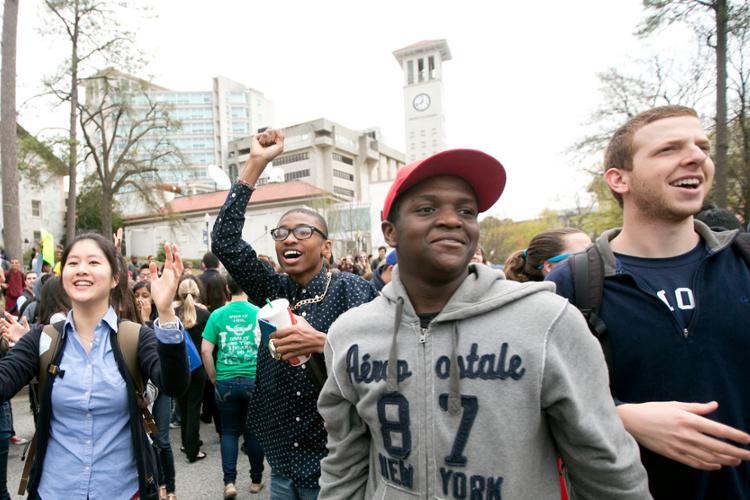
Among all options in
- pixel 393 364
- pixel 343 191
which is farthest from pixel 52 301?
pixel 343 191

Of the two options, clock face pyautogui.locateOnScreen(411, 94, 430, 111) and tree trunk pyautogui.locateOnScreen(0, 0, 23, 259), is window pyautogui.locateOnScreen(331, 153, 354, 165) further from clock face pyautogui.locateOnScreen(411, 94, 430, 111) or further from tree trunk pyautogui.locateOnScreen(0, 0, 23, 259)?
tree trunk pyautogui.locateOnScreen(0, 0, 23, 259)

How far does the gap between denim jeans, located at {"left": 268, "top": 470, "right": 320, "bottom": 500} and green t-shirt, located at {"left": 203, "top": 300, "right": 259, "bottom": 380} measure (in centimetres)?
194

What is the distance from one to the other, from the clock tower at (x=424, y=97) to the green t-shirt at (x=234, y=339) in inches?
3187

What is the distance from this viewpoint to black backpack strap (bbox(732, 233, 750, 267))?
5.51 ft

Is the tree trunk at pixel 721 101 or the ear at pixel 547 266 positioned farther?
the tree trunk at pixel 721 101

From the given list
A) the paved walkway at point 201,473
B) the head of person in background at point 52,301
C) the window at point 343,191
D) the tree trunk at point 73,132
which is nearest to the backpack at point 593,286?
the paved walkway at point 201,473

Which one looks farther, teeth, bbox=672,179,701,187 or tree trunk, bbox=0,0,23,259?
tree trunk, bbox=0,0,23,259

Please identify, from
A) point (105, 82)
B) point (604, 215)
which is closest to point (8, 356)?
point (105, 82)

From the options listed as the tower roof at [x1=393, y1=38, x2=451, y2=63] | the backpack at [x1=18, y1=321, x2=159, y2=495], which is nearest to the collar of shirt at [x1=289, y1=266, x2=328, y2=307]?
the backpack at [x1=18, y1=321, x2=159, y2=495]

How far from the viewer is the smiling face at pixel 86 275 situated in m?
2.45

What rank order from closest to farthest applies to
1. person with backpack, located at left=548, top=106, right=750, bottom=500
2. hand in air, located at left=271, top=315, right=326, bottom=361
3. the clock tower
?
person with backpack, located at left=548, top=106, right=750, bottom=500 → hand in air, located at left=271, top=315, right=326, bottom=361 → the clock tower

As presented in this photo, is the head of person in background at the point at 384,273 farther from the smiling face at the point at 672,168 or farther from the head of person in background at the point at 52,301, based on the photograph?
the smiling face at the point at 672,168

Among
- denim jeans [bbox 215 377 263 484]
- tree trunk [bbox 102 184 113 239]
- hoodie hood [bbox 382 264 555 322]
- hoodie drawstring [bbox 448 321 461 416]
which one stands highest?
tree trunk [bbox 102 184 113 239]

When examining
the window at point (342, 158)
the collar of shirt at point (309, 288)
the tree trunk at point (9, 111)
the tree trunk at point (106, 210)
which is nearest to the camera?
the collar of shirt at point (309, 288)
